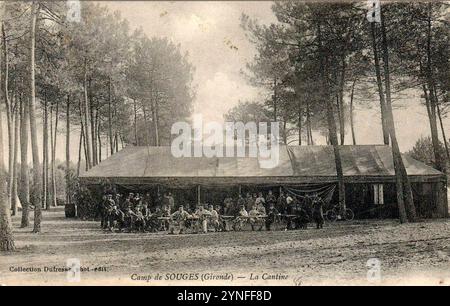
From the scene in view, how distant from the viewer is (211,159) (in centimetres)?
2073

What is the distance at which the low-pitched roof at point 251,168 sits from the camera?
63.9ft

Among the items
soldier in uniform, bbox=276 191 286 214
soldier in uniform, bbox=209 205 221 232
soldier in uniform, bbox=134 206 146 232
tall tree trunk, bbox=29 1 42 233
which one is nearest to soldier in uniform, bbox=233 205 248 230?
soldier in uniform, bbox=209 205 221 232

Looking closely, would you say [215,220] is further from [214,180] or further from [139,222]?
[214,180]

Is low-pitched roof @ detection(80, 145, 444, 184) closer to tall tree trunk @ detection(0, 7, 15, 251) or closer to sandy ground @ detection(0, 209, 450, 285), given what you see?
sandy ground @ detection(0, 209, 450, 285)

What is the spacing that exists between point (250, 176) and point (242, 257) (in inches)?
342

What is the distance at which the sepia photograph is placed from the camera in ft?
32.5

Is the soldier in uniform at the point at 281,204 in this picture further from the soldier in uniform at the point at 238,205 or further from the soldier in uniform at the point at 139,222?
the soldier in uniform at the point at 139,222

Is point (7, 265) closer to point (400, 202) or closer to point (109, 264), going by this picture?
point (109, 264)

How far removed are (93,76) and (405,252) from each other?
22166 millimetres

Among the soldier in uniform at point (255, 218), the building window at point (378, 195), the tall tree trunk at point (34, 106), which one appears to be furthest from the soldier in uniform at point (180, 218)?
the building window at point (378, 195)

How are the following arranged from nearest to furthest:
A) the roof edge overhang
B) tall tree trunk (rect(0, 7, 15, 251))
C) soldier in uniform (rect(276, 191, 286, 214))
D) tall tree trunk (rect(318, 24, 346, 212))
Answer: tall tree trunk (rect(0, 7, 15, 251)) → soldier in uniform (rect(276, 191, 286, 214)) → tall tree trunk (rect(318, 24, 346, 212)) → the roof edge overhang

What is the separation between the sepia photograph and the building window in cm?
6

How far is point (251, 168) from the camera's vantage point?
20.0m
